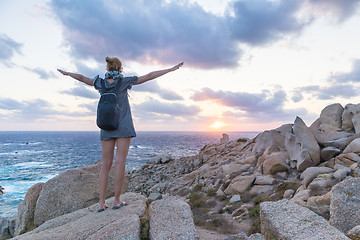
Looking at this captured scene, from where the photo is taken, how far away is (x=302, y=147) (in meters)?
12.4

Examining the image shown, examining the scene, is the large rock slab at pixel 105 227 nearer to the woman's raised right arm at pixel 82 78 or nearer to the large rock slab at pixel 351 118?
the woman's raised right arm at pixel 82 78

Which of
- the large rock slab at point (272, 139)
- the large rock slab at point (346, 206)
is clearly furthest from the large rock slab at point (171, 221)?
the large rock slab at point (272, 139)

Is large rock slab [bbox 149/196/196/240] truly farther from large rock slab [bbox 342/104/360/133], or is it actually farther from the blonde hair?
large rock slab [bbox 342/104/360/133]

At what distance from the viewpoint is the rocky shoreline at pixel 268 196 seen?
15.5 ft

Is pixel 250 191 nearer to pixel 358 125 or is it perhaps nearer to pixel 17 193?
pixel 358 125

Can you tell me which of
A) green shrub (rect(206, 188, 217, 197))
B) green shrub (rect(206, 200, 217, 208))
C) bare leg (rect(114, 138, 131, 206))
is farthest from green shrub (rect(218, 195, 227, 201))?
bare leg (rect(114, 138, 131, 206))

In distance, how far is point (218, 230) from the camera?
338 inches

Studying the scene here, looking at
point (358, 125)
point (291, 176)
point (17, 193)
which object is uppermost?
point (358, 125)

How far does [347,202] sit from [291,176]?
→ 7.66m

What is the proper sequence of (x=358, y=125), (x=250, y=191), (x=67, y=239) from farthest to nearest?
(x=358, y=125) → (x=250, y=191) → (x=67, y=239)

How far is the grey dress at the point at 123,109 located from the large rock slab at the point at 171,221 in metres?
2.00

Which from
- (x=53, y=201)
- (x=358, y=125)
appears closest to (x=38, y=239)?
(x=53, y=201)

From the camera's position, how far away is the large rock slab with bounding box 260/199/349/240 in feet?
12.8

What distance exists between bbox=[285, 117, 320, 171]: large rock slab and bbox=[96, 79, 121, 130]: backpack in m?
10.7
